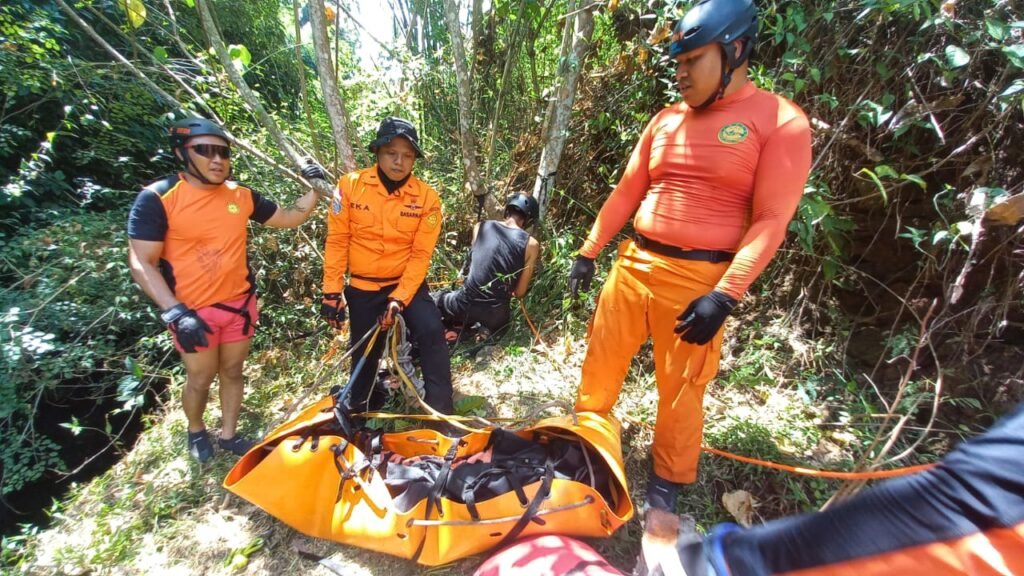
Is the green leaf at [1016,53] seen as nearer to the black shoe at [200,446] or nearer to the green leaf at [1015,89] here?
the green leaf at [1015,89]

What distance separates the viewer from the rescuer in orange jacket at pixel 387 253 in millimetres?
2625

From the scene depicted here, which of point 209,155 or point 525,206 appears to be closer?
point 209,155

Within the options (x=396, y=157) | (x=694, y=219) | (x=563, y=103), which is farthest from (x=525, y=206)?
(x=694, y=219)

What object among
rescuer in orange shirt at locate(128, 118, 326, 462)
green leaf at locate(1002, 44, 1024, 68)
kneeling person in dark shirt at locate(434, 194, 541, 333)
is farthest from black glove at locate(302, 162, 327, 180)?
green leaf at locate(1002, 44, 1024, 68)

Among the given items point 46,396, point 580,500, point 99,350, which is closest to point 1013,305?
point 580,500

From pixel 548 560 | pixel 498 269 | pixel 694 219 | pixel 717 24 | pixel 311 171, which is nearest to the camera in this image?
pixel 548 560

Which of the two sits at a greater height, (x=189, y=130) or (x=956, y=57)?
(x=956, y=57)

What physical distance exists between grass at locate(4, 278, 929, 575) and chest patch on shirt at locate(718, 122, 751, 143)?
1.80 m

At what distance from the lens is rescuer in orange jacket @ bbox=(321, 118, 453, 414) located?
2625mm

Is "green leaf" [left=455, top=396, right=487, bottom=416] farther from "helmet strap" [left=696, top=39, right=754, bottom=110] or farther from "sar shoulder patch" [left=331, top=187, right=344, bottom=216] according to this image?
"helmet strap" [left=696, top=39, right=754, bottom=110]

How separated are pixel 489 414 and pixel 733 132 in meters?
2.41

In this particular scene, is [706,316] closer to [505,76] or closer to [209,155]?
[209,155]

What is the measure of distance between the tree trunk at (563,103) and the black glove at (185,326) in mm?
3117

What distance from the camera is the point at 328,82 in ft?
11.2
